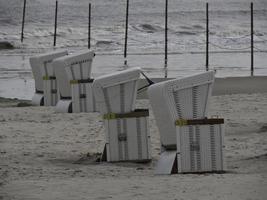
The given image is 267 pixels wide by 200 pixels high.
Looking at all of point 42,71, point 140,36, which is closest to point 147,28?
point 140,36

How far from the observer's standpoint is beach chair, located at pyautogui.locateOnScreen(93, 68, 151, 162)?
10.4 m

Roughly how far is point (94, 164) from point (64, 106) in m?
5.30

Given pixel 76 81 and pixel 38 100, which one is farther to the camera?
pixel 38 100

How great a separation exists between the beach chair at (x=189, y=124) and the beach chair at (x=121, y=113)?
956 mm

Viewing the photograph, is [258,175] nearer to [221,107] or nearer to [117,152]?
[117,152]

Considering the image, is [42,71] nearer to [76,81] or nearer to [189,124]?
[76,81]

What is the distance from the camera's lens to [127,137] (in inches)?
415

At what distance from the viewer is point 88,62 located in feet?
50.7

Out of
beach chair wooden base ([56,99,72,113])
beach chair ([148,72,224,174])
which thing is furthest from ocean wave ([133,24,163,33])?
beach chair ([148,72,224,174])

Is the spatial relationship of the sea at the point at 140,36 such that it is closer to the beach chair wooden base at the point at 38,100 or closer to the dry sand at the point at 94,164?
the beach chair wooden base at the point at 38,100

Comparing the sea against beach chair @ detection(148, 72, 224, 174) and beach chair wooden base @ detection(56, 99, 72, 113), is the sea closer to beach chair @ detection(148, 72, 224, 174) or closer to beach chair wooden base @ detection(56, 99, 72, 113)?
beach chair wooden base @ detection(56, 99, 72, 113)

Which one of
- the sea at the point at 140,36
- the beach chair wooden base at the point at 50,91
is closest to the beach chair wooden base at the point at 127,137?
the beach chair wooden base at the point at 50,91

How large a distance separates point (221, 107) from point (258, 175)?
7.72m

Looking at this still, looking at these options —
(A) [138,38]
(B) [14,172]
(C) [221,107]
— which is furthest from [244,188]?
Result: (A) [138,38]
